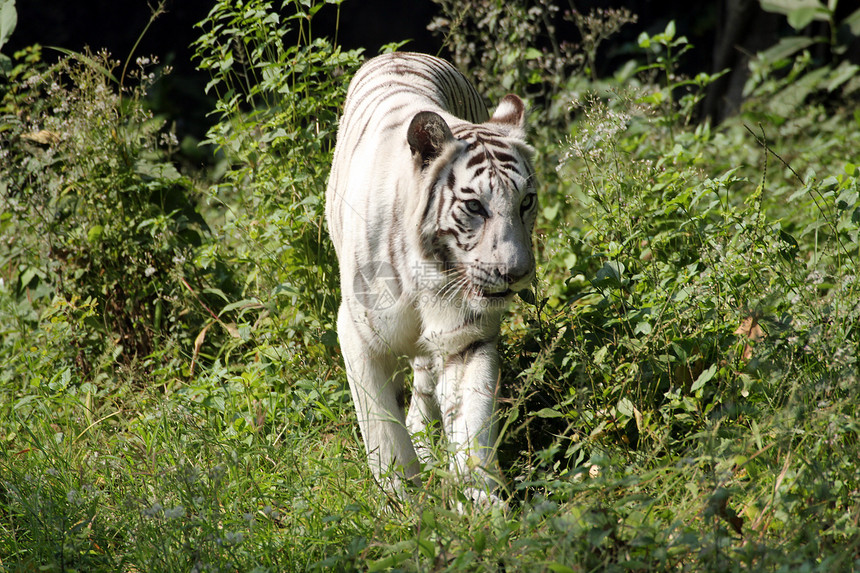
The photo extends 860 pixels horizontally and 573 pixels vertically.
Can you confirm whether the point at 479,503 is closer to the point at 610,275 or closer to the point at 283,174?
the point at 610,275

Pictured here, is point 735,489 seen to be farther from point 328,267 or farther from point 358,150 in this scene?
point 328,267

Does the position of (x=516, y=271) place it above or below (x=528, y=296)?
above

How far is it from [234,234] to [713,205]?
227 cm

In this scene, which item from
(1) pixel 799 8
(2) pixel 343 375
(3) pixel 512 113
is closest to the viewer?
(3) pixel 512 113

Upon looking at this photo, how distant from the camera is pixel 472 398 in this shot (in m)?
2.72

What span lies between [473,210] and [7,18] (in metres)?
2.70

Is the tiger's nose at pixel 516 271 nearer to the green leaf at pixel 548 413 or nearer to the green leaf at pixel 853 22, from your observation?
the green leaf at pixel 548 413

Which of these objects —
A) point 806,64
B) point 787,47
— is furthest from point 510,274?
point 787,47

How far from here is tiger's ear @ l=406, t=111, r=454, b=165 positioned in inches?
98.6

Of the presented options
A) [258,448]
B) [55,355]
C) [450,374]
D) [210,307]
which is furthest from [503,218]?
[55,355]

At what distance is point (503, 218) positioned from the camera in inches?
98.7

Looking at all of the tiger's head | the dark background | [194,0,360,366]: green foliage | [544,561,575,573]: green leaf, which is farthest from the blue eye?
the dark background

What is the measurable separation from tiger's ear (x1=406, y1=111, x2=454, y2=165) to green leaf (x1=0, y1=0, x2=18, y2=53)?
2380 mm

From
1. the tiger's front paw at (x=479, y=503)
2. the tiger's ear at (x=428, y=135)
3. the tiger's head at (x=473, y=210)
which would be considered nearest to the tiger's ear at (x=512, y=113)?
the tiger's head at (x=473, y=210)
